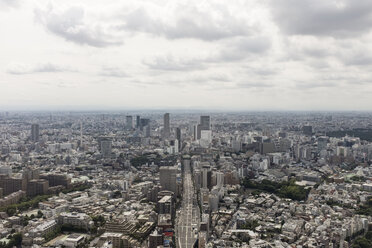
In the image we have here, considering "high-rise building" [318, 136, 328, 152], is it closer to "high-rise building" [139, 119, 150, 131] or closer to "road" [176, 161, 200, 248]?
"road" [176, 161, 200, 248]

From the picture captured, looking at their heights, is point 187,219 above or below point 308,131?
below

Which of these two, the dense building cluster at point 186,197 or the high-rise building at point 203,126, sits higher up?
the high-rise building at point 203,126

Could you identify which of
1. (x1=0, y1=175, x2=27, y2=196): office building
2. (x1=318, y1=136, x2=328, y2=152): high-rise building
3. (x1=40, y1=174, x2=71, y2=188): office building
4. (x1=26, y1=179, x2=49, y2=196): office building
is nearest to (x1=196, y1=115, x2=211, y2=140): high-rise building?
(x1=318, y1=136, x2=328, y2=152): high-rise building

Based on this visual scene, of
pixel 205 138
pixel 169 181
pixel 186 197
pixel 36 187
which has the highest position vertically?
pixel 205 138

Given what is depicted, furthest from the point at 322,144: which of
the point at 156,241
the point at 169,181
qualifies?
the point at 156,241

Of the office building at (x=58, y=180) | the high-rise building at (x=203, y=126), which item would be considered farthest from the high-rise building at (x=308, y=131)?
the office building at (x=58, y=180)

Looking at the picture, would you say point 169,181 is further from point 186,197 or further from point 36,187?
point 36,187

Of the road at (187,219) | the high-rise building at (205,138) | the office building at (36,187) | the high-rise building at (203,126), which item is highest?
the high-rise building at (203,126)

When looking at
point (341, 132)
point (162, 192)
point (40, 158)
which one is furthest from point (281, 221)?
point (341, 132)

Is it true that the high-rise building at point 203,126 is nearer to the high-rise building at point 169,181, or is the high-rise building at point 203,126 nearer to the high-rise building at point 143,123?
the high-rise building at point 143,123

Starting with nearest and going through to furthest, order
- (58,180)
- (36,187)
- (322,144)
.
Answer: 1. (36,187)
2. (58,180)
3. (322,144)

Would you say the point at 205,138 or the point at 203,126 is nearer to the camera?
the point at 205,138
